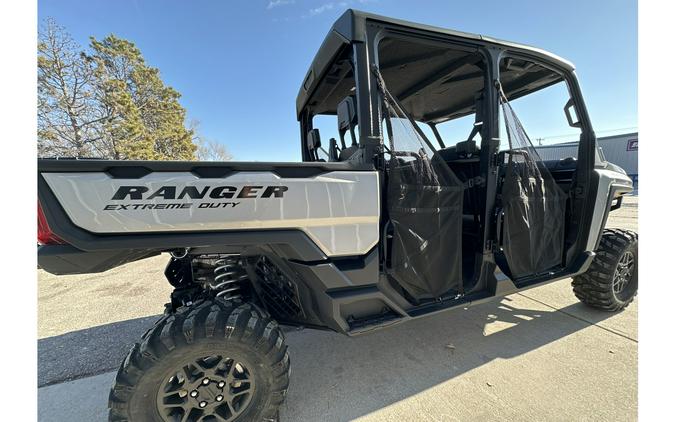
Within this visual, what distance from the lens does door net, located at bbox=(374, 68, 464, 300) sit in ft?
5.89

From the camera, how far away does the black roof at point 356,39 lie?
1.62 meters

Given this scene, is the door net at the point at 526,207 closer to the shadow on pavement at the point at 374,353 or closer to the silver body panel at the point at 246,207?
the shadow on pavement at the point at 374,353

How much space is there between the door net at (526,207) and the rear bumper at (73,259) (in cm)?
264

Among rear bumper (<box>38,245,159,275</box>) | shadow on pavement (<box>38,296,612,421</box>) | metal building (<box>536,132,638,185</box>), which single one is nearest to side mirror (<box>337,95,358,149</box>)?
rear bumper (<box>38,245,159,275</box>)

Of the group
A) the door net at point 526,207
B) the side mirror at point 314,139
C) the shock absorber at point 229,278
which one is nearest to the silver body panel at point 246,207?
the shock absorber at point 229,278

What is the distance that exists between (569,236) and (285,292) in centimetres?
280

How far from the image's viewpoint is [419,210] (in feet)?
6.06

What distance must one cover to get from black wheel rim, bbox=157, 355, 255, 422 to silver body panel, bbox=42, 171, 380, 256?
2.65ft

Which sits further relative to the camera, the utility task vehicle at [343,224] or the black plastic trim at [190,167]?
the utility task vehicle at [343,224]

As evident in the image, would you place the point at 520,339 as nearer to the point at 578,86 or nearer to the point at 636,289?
the point at 636,289

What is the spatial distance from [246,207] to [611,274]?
3636 millimetres

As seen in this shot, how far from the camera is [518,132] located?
7.34 ft

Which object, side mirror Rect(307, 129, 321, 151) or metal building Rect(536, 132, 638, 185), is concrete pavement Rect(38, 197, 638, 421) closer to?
side mirror Rect(307, 129, 321, 151)

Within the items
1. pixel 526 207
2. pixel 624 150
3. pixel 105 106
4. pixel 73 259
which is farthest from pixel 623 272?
pixel 624 150
